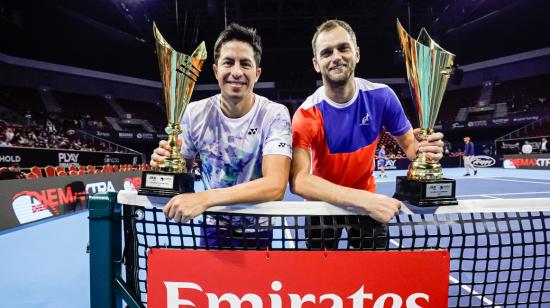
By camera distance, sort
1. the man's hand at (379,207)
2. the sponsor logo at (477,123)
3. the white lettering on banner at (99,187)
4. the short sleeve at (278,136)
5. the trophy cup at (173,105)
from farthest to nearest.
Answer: the sponsor logo at (477,123) < the white lettering on banner at (99,187) < the short sleeve at (278,136) < the trophy cup at (173,105) < the man's hand at (379,207)

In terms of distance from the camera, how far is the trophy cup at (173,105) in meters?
1.36

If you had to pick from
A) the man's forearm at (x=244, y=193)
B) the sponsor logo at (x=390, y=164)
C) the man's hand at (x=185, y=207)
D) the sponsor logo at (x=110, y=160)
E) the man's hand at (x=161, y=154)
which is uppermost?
the man's hand at (x=161, y=154)

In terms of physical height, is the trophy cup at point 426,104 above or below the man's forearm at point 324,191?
above

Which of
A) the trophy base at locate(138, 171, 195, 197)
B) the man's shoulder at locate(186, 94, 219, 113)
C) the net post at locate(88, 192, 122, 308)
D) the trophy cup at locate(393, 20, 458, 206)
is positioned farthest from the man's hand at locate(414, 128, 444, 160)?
the net post at locate(88, 192, 122, 308)

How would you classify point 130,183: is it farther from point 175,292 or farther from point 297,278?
point 297,278

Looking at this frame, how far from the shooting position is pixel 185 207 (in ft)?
4.14

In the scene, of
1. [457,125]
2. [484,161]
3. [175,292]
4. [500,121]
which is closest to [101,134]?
[175,292]

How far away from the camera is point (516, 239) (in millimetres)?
4262

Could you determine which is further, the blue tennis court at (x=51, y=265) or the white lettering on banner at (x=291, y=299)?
the blue tennis court at (x=51, y=265)

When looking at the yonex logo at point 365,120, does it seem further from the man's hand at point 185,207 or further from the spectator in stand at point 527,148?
the spectator in stand at point 527,148

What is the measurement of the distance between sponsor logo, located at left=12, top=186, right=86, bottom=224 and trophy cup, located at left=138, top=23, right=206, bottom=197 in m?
4.76

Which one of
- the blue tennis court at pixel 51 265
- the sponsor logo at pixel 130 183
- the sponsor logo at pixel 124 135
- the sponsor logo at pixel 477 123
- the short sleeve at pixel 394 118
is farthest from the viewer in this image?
the sponsor logo at pixel 477 123

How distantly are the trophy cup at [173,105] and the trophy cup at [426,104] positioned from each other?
93cm

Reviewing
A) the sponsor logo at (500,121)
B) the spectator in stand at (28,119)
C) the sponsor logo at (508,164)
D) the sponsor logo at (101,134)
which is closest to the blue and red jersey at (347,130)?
the spectator in stand at (28,119)
